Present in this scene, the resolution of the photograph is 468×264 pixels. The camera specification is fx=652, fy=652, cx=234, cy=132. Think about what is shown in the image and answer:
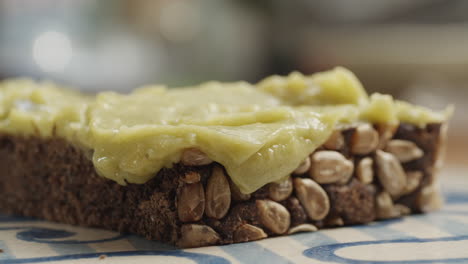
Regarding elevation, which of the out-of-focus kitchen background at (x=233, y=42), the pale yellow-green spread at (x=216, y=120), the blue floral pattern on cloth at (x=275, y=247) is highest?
the out-of-focus kitchen background at (x=233, y=42)

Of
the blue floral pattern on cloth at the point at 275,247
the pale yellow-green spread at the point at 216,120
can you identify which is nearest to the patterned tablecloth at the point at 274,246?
the blue floral pattern on cloth at the point at 275,247

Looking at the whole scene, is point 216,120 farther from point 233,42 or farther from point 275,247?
point 233,42

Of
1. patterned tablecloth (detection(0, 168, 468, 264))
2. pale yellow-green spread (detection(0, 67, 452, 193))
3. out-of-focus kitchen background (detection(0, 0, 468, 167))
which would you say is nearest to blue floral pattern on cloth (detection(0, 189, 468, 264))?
patterned tablecloth (detection(0, 168, 468, 264))

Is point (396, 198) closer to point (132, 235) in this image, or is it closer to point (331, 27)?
point (132, 235)

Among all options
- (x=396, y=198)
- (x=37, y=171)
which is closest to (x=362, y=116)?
(x=396, y=198)

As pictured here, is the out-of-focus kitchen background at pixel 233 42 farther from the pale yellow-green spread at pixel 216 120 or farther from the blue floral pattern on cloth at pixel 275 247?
the blue floral pattern on cloth at pixel 275 247

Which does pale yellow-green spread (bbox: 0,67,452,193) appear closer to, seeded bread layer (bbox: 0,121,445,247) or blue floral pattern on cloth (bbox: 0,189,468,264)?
seeded bread layer (bbox: 0,121,445,247)

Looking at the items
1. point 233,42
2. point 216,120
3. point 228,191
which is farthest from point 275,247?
point 233,42
